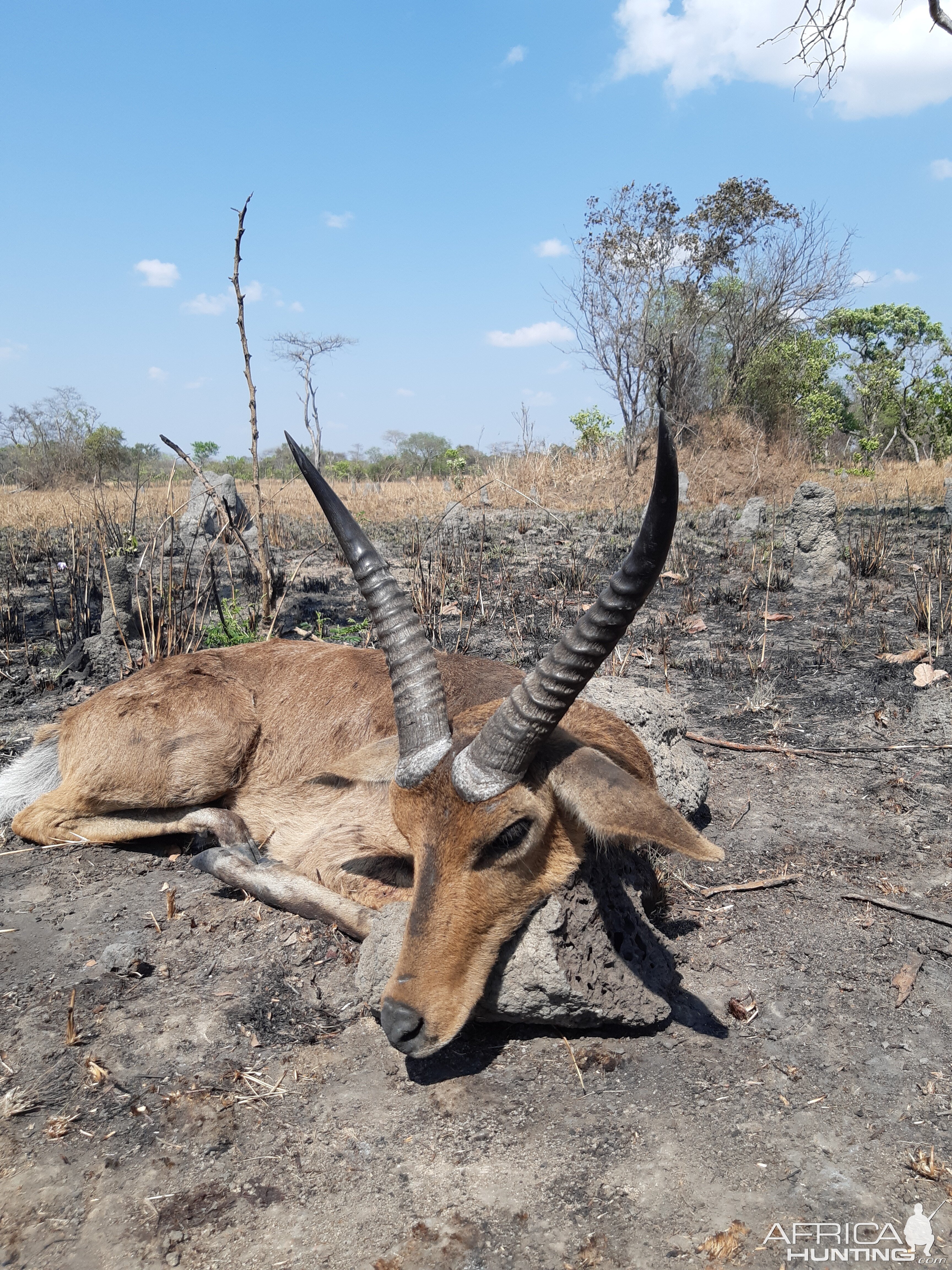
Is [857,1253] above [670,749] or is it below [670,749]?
below

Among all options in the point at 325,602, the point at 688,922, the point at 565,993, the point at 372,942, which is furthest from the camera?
the point at 325,602

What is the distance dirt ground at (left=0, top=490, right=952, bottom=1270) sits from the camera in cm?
269

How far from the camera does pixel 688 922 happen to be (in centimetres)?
457

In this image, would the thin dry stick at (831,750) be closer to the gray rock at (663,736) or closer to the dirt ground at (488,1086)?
the dirt ground at (488,1086)

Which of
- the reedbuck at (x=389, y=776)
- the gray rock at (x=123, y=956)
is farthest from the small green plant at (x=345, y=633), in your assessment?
the gray rock at (x=123, y=956)

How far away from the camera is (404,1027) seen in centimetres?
294

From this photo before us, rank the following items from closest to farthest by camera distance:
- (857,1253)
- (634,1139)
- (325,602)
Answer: (857,1253) → (634,1139) → (325,602)

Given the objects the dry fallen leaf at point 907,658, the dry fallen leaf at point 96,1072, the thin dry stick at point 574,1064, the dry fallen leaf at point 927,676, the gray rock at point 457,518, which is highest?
the gray rock at point 457,518

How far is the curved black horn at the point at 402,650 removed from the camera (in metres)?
3.52

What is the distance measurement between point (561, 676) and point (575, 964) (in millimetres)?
1350

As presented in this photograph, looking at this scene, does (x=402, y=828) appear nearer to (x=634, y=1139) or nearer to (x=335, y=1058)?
(x=335, y=1058)

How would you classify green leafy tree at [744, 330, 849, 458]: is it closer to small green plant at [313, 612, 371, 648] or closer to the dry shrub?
the dry shrub

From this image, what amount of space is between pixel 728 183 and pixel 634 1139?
39.2 m

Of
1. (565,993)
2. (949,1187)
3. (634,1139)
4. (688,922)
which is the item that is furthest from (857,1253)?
(688,922)
